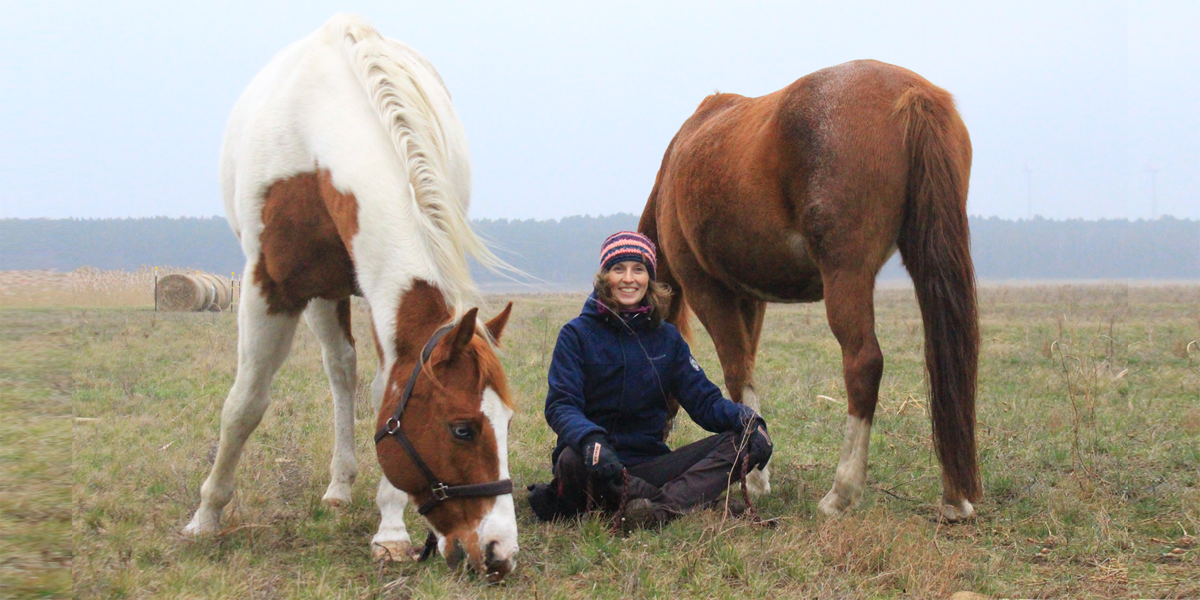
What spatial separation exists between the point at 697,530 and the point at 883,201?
1564mm

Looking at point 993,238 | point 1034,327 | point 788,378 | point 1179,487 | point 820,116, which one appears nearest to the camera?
point 820,116

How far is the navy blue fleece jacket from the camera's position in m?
3.72

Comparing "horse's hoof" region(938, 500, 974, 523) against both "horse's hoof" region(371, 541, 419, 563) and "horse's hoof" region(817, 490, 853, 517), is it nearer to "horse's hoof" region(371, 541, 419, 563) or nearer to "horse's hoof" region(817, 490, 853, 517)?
"horse's hoof" region(817, 490, 853, 517)

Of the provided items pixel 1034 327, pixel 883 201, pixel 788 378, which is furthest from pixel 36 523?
pixel 1034 327

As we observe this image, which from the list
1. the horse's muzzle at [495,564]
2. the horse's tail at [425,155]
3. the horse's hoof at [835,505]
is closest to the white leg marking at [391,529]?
the horse's muzzle at [495,564]

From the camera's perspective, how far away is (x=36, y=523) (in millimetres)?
2121

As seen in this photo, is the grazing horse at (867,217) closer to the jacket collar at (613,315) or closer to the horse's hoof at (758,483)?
the horse's hoof at (758,483)

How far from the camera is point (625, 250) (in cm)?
378

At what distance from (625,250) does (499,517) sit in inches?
59.6

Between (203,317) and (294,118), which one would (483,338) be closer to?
(294,118)

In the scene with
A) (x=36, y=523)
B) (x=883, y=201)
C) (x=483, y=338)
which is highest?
(x=883, y=201)

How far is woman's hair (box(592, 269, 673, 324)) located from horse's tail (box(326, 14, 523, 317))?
78 cm

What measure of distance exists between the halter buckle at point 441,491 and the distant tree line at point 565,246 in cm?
75

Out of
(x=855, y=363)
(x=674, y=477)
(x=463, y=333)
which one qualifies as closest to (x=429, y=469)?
(x=463, y=333)
